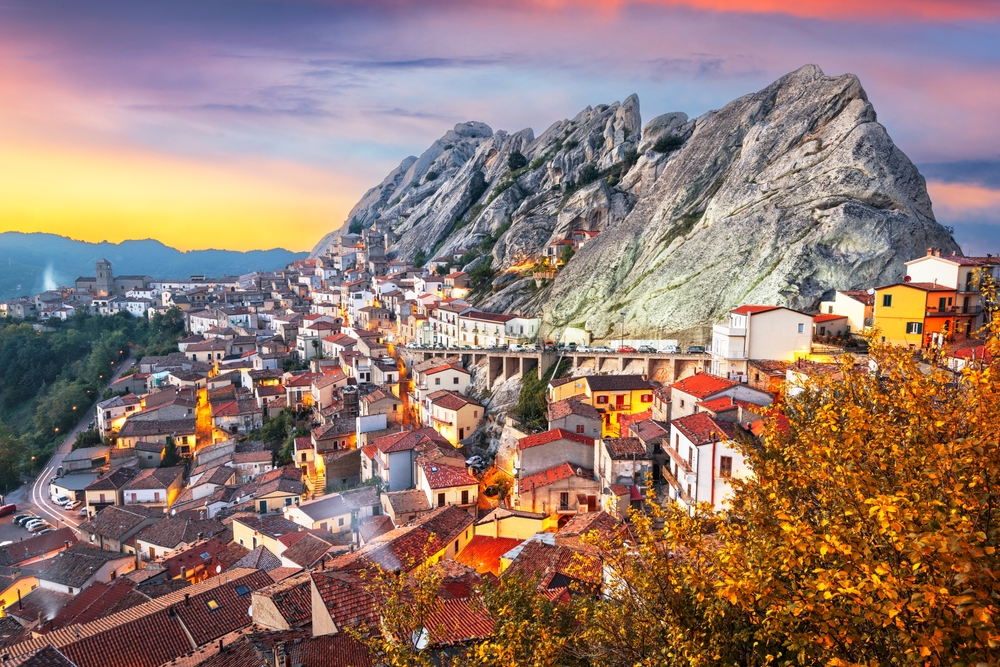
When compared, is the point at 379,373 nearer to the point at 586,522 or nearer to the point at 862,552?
the point at 586,522

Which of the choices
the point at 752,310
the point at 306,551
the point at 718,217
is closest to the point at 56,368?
the point at 306,551

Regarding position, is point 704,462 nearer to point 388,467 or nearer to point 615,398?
point 615,398

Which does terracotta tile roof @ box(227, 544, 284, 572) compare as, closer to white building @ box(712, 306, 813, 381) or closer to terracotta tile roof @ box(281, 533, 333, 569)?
terracotta tile roof @ box(281, 533, 333, 569)

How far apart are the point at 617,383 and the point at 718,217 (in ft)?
79.5

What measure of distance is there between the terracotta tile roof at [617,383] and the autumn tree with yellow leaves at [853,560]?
29.8 metres

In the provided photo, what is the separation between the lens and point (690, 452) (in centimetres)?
2584

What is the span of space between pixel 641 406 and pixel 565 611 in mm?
28809

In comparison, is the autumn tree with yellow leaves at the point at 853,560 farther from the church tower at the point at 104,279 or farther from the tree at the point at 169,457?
the church tower at the point at 104,279

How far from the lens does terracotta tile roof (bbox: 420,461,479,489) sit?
3412 cm

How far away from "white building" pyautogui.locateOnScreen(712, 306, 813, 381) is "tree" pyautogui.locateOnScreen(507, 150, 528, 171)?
8014 cm

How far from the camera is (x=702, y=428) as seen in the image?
26.0 metres

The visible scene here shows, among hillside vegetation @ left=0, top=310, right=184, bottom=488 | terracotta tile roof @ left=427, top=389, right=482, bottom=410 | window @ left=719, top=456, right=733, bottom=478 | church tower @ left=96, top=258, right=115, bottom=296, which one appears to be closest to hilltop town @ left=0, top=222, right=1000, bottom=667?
Answer: window @ left=719, top=456, right=733, bottom=478

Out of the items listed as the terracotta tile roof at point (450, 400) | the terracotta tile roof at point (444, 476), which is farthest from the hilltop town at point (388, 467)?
the terracotta tile roof at point (450, 400)

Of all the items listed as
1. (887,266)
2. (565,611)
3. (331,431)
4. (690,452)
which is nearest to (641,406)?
(690,452)
